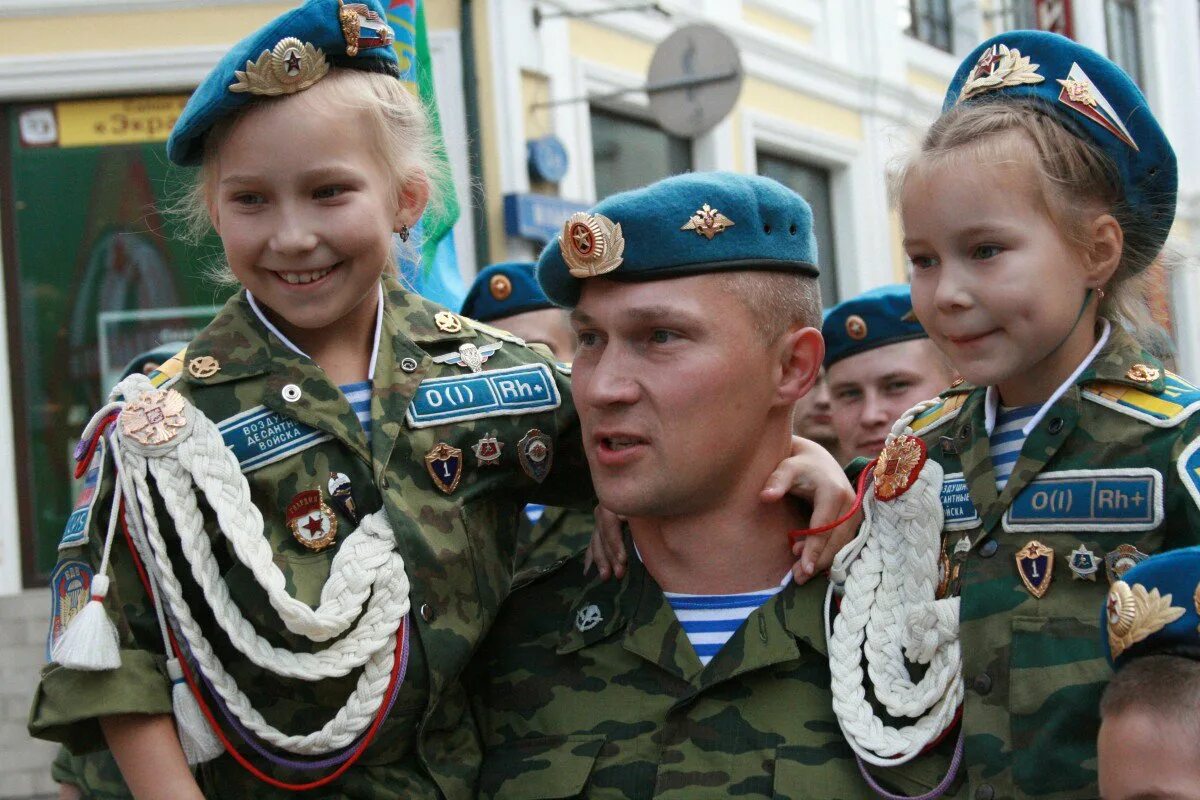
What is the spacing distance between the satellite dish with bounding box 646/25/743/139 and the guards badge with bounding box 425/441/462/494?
6.94 metres

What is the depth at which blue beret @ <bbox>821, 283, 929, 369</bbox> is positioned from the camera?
4.98 meters

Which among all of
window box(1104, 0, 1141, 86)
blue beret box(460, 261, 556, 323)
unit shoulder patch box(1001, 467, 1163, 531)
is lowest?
unit shoulder patch box(1001, 467, 1163, 531)

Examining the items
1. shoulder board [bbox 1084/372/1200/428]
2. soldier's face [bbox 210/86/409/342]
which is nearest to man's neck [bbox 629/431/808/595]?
shoulder board [bbox 1084/372/1200/428]

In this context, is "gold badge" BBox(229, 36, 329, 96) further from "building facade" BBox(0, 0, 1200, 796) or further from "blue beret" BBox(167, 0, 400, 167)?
"building facade" BBox(0, 0, 1200, 796)

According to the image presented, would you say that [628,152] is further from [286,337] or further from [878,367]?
[286,337]

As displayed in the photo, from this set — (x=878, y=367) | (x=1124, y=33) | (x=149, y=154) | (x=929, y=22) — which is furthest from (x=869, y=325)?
(x=1124, y=33)

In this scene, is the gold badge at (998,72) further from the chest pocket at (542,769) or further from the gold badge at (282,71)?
the chest pocket at (542,769)

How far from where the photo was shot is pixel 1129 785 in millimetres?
2082

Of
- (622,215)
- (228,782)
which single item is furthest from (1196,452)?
(228,782)

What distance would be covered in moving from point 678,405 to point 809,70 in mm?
11287

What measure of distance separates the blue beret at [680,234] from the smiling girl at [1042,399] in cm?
27

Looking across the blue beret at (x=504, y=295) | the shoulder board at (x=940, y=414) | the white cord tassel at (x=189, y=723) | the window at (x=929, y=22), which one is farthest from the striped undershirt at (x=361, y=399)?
the window at (x=929, y=22)

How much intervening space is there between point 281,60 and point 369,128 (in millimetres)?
215

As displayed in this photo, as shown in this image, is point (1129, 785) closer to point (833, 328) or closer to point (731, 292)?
point (731, 292)
